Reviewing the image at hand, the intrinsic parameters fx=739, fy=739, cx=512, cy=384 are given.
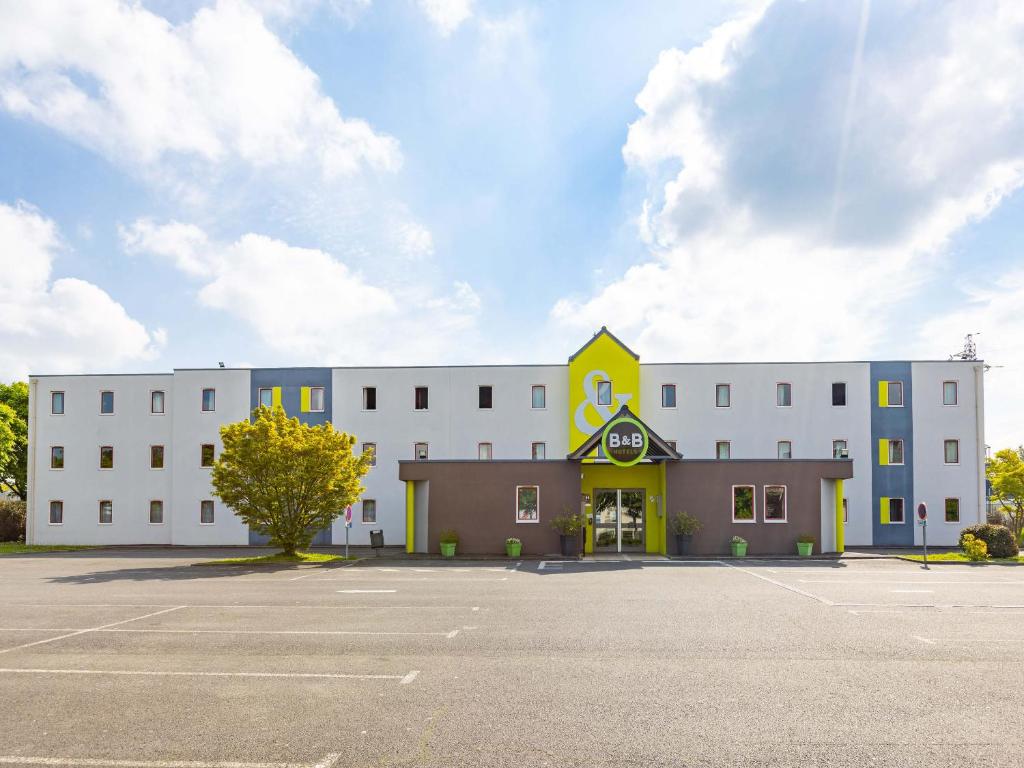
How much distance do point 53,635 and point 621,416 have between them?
20.5 metres

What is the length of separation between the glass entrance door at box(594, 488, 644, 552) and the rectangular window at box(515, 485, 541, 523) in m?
2.77

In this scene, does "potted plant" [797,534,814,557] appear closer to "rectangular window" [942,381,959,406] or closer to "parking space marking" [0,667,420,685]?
"rectangular window" [942,381,959,406]

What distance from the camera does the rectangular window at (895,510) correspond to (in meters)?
37.0

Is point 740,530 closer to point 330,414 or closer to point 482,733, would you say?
point 330,414

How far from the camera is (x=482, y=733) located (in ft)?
24.5

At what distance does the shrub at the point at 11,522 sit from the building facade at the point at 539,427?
460cm

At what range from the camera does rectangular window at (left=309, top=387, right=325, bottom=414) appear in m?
39.2

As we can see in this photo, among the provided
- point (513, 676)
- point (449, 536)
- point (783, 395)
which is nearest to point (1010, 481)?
point (783, 395)

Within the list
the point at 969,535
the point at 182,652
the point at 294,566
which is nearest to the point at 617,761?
the point at 182,652

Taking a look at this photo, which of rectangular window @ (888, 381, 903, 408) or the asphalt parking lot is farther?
rectangular window @ (888, 381, 903, 408)

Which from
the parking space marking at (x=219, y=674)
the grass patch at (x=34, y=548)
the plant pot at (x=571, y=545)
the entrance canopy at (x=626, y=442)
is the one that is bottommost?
the grass patch at (x=34, y=548)

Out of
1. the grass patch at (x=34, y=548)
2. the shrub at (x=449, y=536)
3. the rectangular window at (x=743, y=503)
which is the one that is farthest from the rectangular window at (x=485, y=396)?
the grass patch at (x=34, y=548)

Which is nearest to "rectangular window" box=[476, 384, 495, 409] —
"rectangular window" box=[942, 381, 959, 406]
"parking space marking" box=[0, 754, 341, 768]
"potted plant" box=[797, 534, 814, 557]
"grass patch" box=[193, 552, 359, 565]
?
"grass patch" box=[193, 552, 359, 565]

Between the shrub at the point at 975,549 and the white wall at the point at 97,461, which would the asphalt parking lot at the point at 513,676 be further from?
the white wall at the point at 97,461
